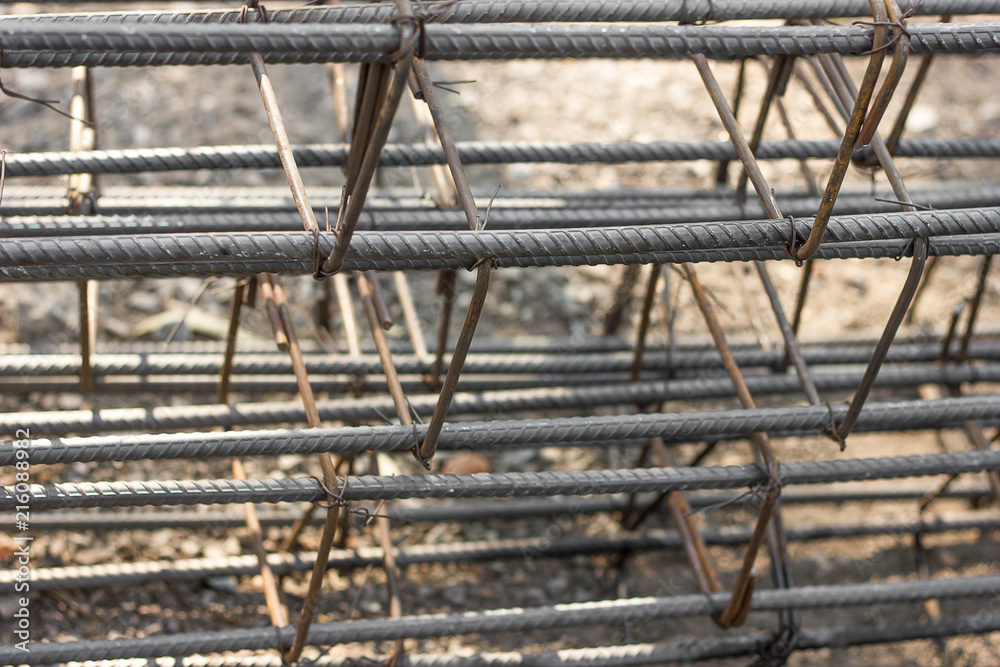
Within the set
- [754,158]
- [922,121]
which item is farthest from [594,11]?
[922,121]

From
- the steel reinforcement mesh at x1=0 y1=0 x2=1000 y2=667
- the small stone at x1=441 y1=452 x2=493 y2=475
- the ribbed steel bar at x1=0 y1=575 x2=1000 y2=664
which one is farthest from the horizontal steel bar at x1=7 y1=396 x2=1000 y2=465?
the small stone at x1=441 y1=452 x2=493 y2=475

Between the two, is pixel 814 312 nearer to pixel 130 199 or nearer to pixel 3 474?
pixel 130 199

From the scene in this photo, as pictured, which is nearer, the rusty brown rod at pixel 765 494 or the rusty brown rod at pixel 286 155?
the rusty brown rod at pixel 286 155

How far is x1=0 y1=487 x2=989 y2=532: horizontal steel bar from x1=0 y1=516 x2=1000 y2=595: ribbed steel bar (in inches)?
4.5

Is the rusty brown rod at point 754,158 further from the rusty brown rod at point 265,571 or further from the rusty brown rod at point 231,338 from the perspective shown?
Result: the rusty brown rod at point 265,571

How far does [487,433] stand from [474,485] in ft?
0.65

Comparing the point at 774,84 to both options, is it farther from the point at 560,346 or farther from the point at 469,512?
the point at 469,512

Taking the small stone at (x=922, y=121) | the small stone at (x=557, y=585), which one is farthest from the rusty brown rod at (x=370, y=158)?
the small stone at (x=922, y=121)

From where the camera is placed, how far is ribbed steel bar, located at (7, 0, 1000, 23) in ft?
7.27

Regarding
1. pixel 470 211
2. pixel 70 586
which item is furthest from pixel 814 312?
pixel 70 586

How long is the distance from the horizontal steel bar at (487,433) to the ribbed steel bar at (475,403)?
2.06ft

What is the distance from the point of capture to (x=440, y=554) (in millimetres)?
3445

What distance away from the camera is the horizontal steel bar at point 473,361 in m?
3.19

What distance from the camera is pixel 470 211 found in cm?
204
